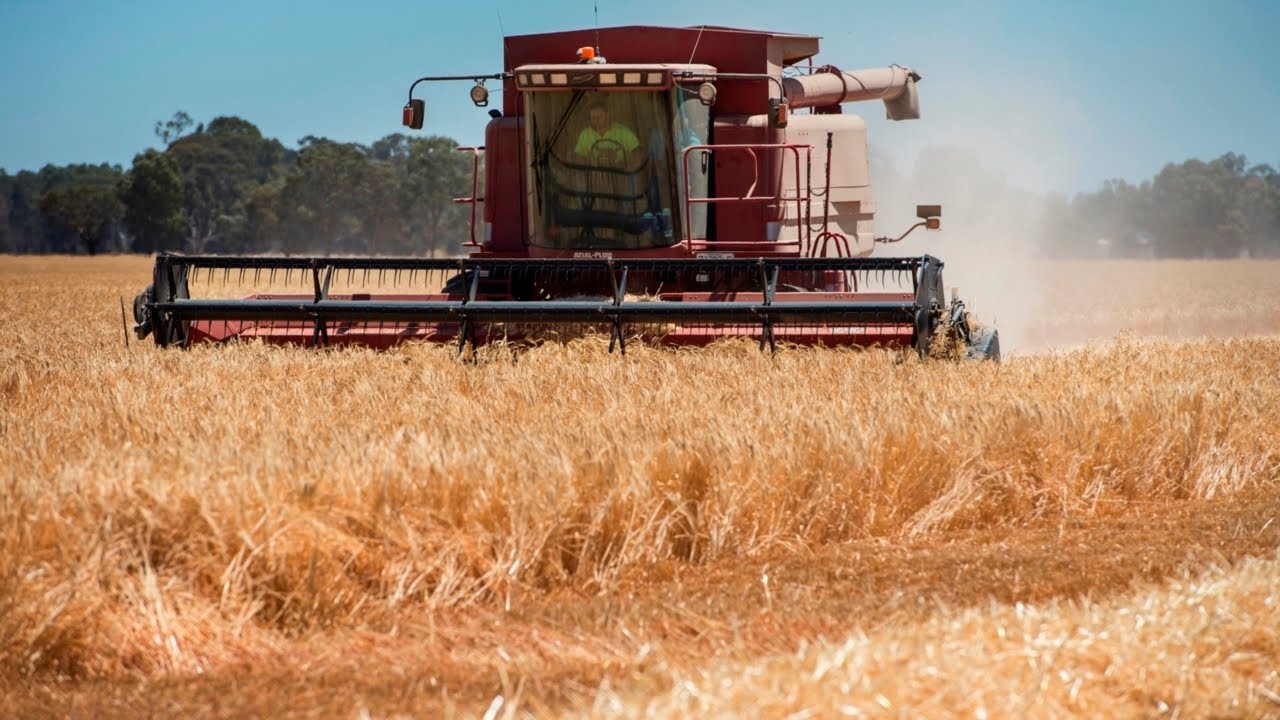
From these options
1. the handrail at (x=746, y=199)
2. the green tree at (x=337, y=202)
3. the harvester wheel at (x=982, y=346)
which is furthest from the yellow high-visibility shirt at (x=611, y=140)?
the green tree at (x=337, y=202)

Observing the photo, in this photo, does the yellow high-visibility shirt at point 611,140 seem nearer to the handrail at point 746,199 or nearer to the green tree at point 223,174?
the handrail at point 746,199

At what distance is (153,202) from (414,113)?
205 ft

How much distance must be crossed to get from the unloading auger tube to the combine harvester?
0.01 metres

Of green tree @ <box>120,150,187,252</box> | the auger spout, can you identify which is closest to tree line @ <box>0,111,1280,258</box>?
green tree @ <box>120,150,187,252</box>

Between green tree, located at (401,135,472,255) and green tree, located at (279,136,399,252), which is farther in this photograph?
green tree, located at (401,135,472,255)

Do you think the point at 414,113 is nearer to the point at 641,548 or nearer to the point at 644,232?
the point at 644,232

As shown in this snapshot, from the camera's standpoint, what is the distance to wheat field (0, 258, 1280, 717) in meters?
2.96

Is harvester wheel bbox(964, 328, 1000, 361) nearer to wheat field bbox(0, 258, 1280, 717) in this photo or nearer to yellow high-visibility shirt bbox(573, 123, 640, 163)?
wheat field bbox(0, 258, 1280, 717)

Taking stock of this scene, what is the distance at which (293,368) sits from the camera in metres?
6.66

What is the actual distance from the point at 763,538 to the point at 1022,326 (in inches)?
526

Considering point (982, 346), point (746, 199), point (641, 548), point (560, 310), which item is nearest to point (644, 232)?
point (746, 199)

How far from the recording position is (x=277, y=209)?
72.6 metres

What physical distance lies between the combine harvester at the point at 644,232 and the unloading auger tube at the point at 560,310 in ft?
0.05

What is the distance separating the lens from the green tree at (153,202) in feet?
219
